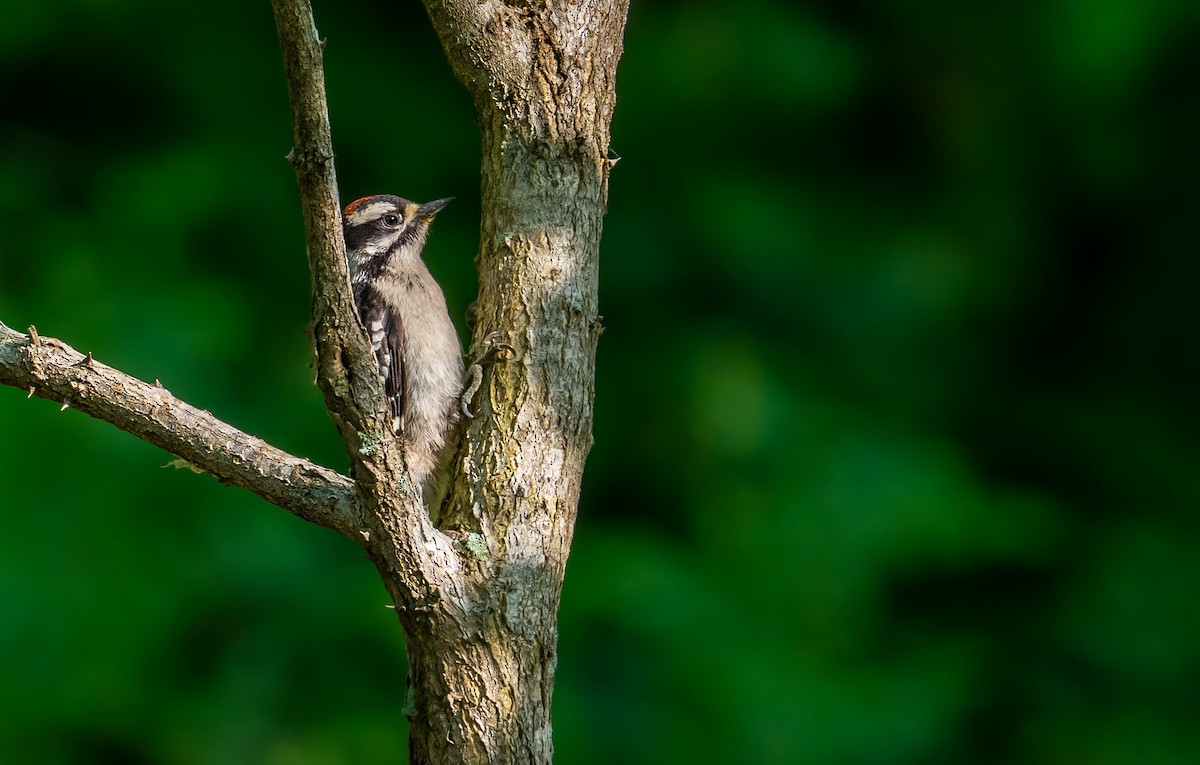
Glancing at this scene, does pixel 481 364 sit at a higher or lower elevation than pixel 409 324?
lower

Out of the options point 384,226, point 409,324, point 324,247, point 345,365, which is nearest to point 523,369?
point 345,365

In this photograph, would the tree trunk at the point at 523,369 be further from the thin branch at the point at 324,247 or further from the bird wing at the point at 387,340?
the bird wing at the point at 387,340

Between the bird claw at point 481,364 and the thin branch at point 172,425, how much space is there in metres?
0.47

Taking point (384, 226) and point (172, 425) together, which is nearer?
point (172, 425)

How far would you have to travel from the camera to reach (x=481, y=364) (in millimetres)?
3287

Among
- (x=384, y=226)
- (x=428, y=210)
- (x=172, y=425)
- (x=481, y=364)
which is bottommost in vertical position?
(x=172, y=425)

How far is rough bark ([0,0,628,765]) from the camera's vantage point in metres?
2.70

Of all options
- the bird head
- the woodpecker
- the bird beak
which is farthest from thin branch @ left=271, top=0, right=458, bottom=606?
the bird beak

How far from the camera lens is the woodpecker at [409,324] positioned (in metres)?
3.88

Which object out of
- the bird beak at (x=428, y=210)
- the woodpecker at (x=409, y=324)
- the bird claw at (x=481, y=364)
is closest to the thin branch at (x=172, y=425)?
the bird claw at (x=481, y=364)

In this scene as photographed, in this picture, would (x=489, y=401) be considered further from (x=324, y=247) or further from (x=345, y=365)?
(x=324, y=247)

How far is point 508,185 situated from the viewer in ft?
10.8

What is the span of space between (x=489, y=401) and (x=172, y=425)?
0.79m

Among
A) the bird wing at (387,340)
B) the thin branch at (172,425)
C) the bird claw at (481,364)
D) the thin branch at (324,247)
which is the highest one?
the bird wing at (387,340)
